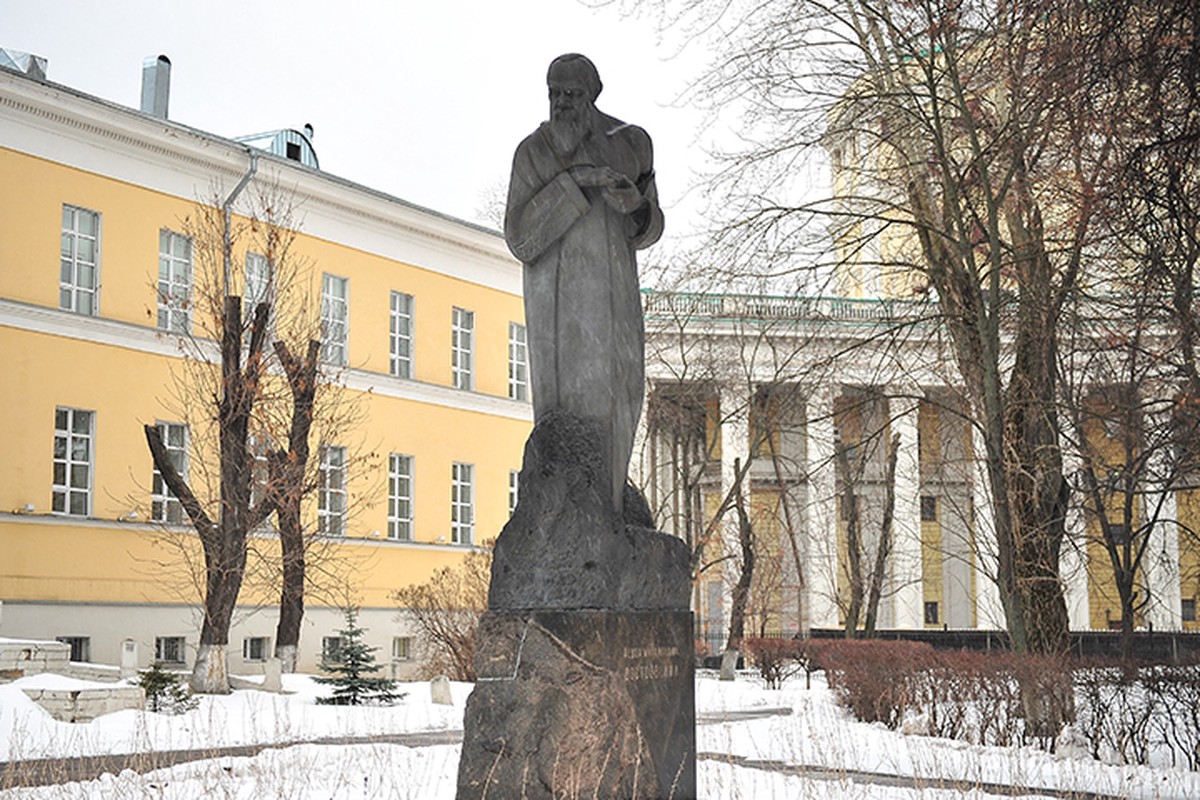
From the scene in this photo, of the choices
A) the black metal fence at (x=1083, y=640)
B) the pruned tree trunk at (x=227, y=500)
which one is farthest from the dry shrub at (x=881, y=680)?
the pruned tree trunk at (x=227, y=500)

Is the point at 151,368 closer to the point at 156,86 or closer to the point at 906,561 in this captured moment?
the point at 156,86

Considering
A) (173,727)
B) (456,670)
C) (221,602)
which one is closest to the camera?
(173,727)

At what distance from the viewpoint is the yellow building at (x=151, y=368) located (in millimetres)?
23734

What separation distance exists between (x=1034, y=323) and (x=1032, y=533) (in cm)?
225

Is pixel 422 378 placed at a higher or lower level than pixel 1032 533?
higher

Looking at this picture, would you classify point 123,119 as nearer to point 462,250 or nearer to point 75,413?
point 75,413

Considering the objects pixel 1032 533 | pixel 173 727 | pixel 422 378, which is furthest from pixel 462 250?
pixel 1032 533

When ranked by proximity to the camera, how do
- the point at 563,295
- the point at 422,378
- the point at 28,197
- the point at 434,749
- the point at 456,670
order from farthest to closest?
1. the point at 422,378
2. the point at 456,670
3. the point at 28,197
4. the point at 434,749
5. the point at 563,295

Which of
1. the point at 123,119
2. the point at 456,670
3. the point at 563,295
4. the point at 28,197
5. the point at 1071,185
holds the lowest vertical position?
the point at 456,670

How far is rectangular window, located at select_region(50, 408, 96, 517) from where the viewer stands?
24.3 meters

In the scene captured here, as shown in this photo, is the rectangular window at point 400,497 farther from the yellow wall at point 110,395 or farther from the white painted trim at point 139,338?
the white painted trim at point 139,338

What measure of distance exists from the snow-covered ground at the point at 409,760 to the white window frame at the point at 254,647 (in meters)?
7.73

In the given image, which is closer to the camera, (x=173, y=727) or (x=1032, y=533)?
(x=1032, y=533)

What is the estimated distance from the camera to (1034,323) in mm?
14883
